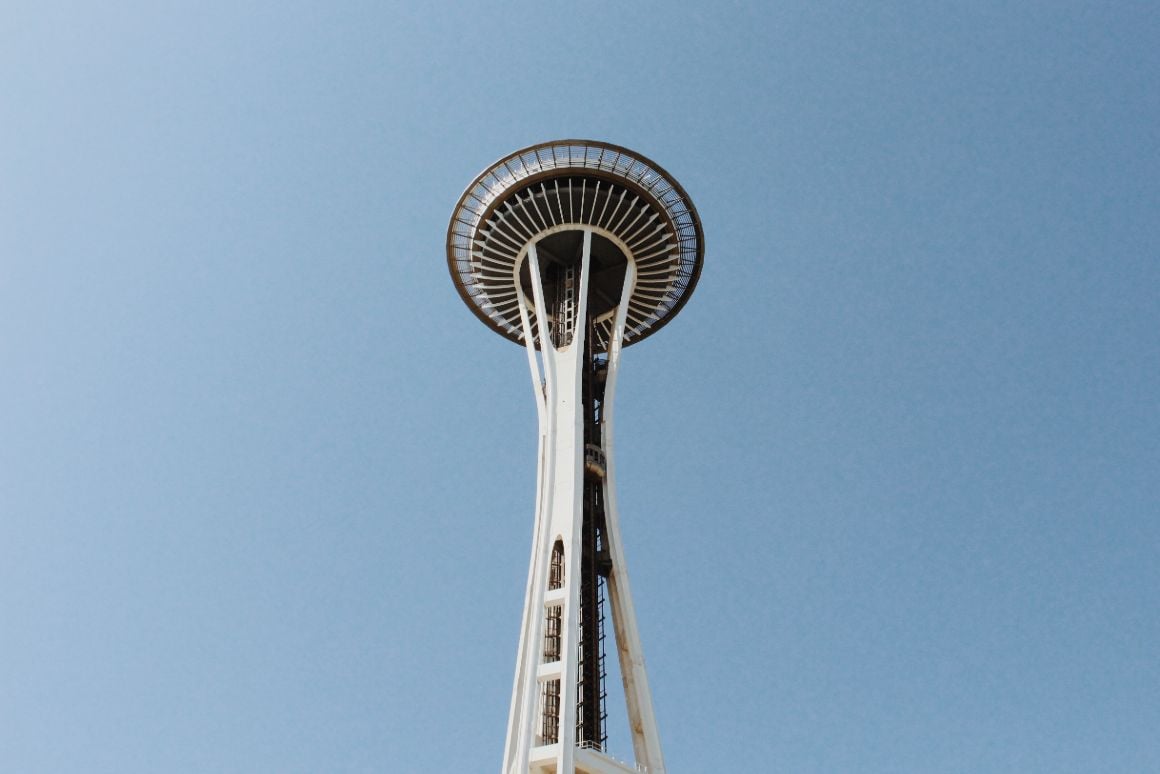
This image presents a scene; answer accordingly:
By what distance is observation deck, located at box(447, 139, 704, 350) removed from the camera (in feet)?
163

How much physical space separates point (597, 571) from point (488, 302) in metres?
17.2

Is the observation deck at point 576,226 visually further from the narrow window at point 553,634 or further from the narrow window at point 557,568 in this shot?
the narrow window at point 553,634

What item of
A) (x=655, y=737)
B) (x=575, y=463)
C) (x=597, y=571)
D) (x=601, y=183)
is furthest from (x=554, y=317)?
(x=655, y=737)

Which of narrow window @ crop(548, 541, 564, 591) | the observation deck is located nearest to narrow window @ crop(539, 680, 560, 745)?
narrow window @ crop(548, 541, 564, 591)

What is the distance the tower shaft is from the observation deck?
0.22 m

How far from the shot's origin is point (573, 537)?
41.2 meters

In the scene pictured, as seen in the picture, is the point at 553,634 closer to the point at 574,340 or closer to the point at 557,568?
the point at 557,568

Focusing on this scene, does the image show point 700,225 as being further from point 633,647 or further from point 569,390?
point 633,647

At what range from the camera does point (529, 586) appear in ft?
135

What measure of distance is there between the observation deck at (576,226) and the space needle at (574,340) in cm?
7

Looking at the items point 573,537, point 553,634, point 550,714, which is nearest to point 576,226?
point 573,537

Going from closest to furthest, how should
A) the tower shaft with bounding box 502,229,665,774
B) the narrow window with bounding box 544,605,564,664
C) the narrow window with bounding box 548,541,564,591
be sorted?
1. the tower shaft with bounding box 502,229,665,774
2. the narrow window with bounding box 544,605,564,664
3. the narrow window with bounding box 548,541,564,591

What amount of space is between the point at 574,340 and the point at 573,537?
1010 centimetres

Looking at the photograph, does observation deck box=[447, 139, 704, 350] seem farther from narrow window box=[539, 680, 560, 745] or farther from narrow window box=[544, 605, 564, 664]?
narrow window box=[539, 680, 560, 745]
